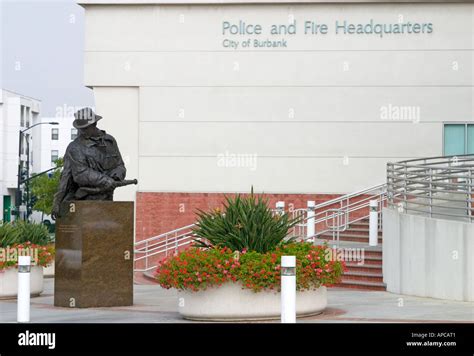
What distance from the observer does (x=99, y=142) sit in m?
18.9

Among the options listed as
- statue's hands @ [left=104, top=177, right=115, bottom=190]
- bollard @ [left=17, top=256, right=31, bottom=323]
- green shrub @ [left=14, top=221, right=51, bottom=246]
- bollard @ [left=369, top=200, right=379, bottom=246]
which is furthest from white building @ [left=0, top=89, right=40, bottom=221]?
bollard @ [left=17, top=256, right=31, bottom=323]

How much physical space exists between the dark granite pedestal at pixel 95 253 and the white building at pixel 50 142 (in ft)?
368

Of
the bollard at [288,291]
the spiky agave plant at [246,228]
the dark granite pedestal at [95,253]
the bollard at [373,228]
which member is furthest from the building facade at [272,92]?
the bollard at [288,291]

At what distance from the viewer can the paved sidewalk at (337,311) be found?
15930mm

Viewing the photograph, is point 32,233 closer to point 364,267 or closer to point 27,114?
point 364,267

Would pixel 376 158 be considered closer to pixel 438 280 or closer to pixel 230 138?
pixel 230 138

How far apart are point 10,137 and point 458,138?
8992 cm

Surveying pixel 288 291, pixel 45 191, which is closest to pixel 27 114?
pixel 45 191

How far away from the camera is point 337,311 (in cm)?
1719

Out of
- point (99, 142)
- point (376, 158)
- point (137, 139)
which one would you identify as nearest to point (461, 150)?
point (376, 158)

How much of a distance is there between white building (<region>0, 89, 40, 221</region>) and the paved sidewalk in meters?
93.1

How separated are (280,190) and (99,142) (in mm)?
15719

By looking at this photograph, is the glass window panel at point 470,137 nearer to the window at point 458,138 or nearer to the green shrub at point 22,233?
the window at point 458,138

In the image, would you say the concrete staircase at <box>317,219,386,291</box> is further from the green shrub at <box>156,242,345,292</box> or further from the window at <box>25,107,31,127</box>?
the window at <box>25,107,31,127</box>
